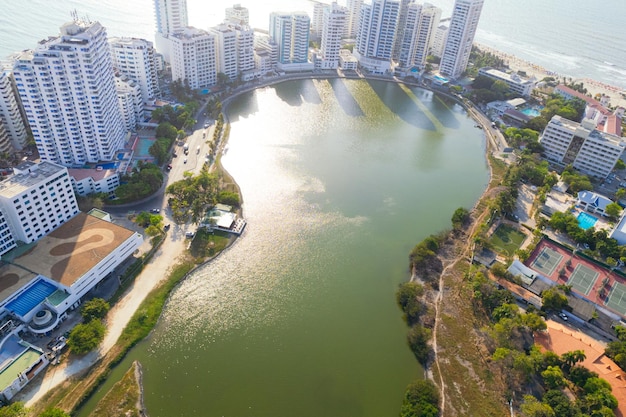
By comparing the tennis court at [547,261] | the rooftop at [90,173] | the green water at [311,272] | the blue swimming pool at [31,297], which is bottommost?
the green water at [311,272]

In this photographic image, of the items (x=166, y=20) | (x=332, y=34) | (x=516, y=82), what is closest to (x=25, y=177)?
(x=166, y=20)

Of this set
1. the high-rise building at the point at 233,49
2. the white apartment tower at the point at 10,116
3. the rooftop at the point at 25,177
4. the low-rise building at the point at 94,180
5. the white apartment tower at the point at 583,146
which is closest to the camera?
the rooftop at the point at 25,177

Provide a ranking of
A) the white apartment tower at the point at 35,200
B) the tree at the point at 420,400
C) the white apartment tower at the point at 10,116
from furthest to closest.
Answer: the white apartment tower at the point at 10,116
the white apartment tower at the point at 35,200
the tree at the point at 420,400

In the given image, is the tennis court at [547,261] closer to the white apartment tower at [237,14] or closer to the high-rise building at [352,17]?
the white apartment tower at [237,14]

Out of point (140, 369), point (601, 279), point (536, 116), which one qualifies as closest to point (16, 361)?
point (140, 369)

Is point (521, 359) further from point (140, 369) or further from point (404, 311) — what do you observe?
point (140, 369)

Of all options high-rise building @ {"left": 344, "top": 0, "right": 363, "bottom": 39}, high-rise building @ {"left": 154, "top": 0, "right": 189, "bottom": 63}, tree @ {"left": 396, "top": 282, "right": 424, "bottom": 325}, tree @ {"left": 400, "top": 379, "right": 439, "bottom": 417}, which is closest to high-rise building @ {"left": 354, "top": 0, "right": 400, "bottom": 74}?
high-rise building @ {"left": 344, "top": 0, "right": 363, "bottom": 39}

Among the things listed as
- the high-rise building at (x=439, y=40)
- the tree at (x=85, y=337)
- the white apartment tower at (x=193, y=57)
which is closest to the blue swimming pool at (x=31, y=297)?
the tree at (x=85, y=337)
